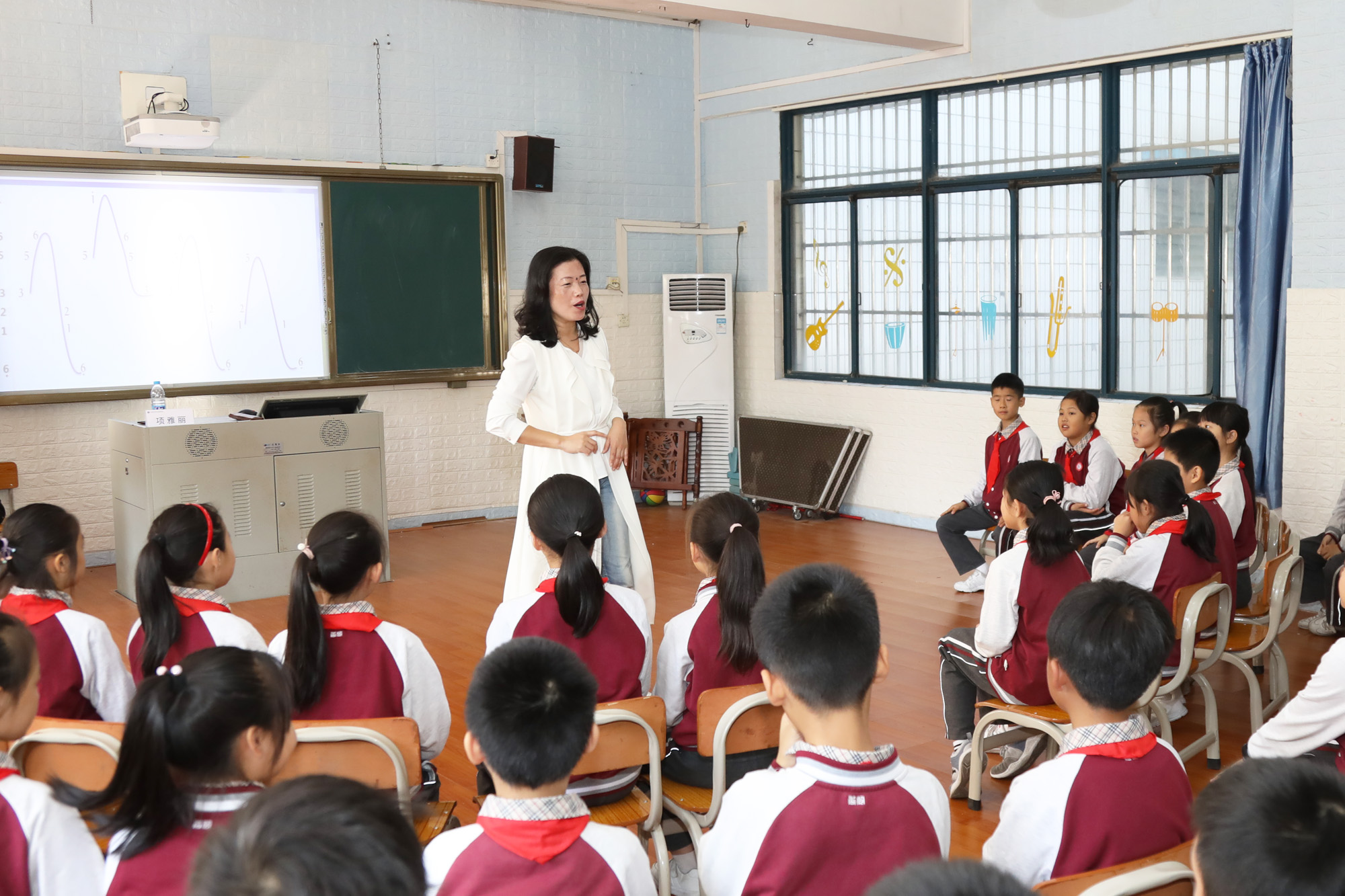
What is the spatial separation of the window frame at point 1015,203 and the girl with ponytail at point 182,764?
5.51 m

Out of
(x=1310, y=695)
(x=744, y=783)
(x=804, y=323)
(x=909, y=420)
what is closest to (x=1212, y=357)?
(x=909, y=420)

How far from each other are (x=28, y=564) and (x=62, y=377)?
4.31 m

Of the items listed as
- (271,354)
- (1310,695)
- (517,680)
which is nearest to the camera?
(517,680)

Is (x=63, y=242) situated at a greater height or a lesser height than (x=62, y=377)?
greater

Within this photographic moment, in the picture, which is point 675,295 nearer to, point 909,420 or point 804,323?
point 804,323

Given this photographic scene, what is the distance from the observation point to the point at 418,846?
37.9 inches

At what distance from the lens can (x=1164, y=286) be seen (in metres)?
6.12

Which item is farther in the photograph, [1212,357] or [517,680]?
[1212,357]

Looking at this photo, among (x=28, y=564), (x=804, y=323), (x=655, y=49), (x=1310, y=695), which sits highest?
(x=655, y=49)

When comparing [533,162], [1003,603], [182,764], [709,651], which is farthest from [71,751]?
[533,162]

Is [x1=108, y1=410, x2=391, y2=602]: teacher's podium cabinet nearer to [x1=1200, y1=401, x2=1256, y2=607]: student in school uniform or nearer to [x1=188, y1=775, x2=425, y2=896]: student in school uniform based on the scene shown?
[x1=1200, y1=401, x2=1256, y2=607]: student in school uniform

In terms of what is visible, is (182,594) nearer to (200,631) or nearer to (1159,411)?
(200,631)

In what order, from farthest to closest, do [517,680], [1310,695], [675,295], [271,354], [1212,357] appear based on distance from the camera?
[675,295] → [271,354] → [1212,357] → [1310,695] → [517,680]

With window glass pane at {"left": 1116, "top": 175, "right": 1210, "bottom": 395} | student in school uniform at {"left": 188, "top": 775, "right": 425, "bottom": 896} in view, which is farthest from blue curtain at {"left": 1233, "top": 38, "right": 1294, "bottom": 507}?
student in school uniform at {"left": 188, "top": 775, "right": 425, "bottom": 896}
